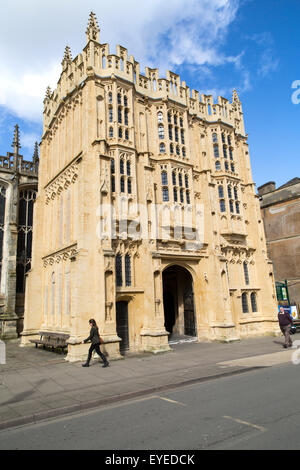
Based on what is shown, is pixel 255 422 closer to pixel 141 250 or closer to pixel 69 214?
pixel 141 250

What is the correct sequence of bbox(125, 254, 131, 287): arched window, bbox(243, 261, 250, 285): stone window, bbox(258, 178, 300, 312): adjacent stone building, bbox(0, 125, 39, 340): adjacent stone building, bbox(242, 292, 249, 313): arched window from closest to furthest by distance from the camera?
bbox(125, 254, 131, 287): arched window, bbox(242, 292, 249, 313): arched window, bbox(243, 261, 250, 285): stone window, bbox(0, 125, 39, 340): adjacent stone building, bbox(258, 178, 300, 312): adjacent stone building

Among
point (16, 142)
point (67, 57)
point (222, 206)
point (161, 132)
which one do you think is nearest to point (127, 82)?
point (161, 132)

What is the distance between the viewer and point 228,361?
1209 cm

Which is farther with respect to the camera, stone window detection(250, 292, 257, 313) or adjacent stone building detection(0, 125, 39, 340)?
adjacent stone building detection(0, 125, 39, 340)

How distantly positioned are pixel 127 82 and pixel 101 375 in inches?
633

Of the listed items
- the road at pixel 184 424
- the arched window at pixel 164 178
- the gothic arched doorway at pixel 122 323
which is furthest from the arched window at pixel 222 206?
the road at pixel 184 424

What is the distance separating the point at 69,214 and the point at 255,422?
48.8ft

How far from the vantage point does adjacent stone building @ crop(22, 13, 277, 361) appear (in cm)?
1546

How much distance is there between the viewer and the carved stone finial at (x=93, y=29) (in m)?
18.2

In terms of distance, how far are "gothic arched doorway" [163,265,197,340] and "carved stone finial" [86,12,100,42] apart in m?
15.0

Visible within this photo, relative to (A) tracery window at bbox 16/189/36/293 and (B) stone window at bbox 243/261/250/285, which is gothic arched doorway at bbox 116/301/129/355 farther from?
(A) tracery window at bbox 16/189/36/293

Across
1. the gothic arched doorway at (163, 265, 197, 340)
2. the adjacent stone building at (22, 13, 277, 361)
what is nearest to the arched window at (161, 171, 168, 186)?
the adjacent stone building at (22, 13, 277, 361)

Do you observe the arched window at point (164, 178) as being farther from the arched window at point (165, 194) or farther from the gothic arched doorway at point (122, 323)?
the gothic arched doorway at point (122, 323)
